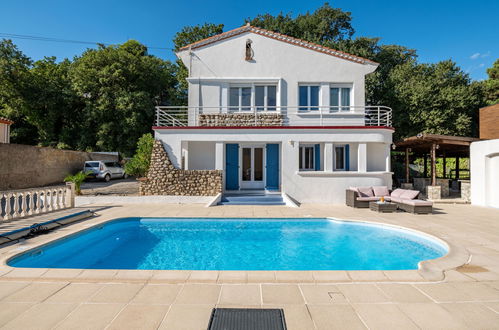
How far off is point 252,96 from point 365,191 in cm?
848

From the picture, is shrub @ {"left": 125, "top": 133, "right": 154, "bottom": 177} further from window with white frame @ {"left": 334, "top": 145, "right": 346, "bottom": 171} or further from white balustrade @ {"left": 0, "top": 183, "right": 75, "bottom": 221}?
window with white frame @ {"left": 334, "top": 145, "right": 346, "bottom": 171}

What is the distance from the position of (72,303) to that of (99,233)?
202 inches

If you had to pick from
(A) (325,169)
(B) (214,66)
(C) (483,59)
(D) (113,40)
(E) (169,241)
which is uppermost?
(D) (113,40)

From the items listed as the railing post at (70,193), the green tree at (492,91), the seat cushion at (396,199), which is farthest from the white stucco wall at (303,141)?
the green tree at (492,91)

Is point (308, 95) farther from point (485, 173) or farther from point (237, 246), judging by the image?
point (237, 246)

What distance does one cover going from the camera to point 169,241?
7.68 m

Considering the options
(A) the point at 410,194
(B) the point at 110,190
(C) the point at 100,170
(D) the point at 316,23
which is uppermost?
(D) the point at 316,23

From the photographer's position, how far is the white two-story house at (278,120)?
1318 cm

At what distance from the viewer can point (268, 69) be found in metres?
15.4

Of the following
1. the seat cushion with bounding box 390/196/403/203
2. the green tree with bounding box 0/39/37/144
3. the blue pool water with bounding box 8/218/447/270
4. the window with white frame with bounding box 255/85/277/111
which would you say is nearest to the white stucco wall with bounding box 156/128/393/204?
the seat cushion with bounding box 390/196/403/203

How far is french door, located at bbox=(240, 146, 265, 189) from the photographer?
47.7ft

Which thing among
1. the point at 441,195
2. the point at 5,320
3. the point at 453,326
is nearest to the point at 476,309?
the point at 453,326

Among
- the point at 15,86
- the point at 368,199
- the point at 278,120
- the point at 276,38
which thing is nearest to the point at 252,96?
the point at 278,120

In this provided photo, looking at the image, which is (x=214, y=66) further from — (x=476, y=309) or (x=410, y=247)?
(x=476, y=309)
